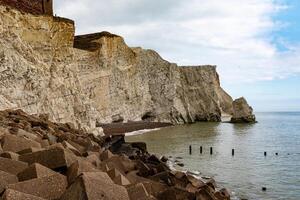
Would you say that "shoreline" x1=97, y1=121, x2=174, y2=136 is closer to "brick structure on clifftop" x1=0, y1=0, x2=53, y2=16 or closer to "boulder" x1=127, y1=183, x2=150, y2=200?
"brick structure on clifftop" x1=0, y1=0, x2=53, y2=16

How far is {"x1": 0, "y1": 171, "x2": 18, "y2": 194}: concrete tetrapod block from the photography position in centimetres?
546

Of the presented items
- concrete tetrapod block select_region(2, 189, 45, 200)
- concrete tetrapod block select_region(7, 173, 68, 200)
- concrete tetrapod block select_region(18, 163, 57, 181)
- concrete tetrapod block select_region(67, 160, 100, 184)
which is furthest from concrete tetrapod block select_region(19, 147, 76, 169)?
concrete tetrapod block select_region(2, 189, 45, 200)

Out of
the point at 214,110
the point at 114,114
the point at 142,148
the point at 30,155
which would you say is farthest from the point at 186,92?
the point at 30,155

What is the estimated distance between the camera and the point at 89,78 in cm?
4628

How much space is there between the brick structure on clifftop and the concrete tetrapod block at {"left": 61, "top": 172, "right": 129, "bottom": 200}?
850 inches

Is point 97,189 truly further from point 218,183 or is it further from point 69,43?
point 69,43

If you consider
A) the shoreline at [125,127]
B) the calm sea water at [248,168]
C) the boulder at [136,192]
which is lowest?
the calm sea water at [248,168]

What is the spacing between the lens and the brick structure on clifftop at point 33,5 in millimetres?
→ 25984

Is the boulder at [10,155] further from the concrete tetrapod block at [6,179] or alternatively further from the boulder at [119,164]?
the boulder at [119,164]

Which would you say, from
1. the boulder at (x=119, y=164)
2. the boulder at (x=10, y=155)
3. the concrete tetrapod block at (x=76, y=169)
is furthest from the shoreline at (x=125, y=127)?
the concrete tetrapod block at (x=76, y=169)

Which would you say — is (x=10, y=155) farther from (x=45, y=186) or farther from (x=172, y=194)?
(x=172, y=194)

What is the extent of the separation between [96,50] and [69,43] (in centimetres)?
1565

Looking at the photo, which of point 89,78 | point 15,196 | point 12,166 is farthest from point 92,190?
point 89,78

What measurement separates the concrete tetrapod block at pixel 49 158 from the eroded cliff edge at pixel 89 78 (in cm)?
1492
